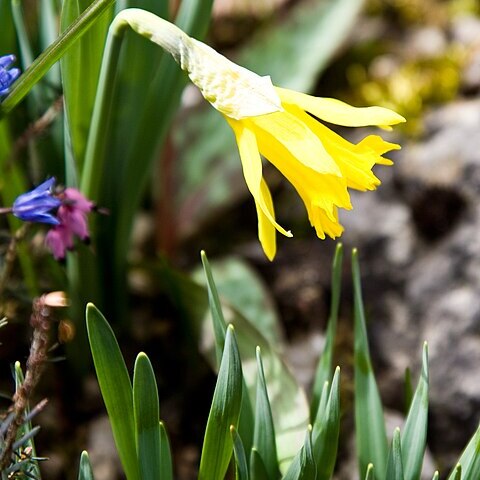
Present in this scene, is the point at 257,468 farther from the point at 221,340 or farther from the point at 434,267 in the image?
the point at 434,267

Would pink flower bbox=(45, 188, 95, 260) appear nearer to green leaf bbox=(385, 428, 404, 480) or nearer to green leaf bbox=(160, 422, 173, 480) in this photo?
green leaf bbox=(160, 422, 173, 480)

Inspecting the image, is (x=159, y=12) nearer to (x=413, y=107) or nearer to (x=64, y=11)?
(x=64, y=11)

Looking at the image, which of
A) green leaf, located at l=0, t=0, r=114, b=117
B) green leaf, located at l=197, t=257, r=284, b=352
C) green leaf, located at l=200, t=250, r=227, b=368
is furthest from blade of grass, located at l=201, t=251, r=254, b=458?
green leaf, located at l=197, t=257, r=284, b=352

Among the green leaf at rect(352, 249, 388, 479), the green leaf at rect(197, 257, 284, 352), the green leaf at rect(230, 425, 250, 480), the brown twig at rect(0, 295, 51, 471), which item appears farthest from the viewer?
the green leaf at rect(197, 257, 284, 352)

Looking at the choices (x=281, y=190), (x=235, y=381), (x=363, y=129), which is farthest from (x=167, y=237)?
(x=235, y=381)

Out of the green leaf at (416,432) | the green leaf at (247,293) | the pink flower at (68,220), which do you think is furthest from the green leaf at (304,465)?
the green leaf at (247,293)

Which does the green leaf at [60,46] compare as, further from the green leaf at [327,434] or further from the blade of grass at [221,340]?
the green leaf at [327,434]
